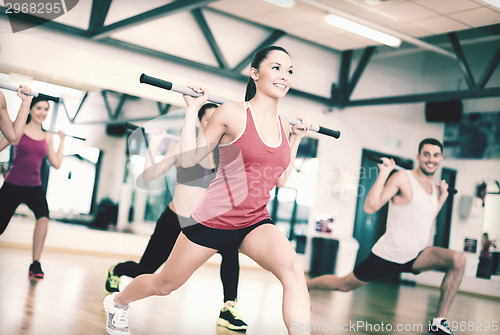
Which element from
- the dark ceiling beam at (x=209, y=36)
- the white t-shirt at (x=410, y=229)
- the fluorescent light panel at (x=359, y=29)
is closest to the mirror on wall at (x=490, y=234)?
the fluorescent light panel at (x=359, y=29)

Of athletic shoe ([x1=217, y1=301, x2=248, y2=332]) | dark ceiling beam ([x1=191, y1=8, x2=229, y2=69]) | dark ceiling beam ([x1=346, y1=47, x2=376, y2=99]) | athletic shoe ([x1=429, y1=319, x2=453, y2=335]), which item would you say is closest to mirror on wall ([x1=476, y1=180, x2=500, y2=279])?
dark ceiling beam ([x1=346, y1=47, x2=376, y2=99])

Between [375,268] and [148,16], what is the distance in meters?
3.90

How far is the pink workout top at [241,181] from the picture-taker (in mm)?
2047

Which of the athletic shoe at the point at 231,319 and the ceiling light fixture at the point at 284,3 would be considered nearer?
the athletic shoe at the point at 231,319

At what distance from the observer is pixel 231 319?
3.09 meters

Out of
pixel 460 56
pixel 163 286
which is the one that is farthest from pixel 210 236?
pixel 460 56

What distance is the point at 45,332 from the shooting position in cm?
239

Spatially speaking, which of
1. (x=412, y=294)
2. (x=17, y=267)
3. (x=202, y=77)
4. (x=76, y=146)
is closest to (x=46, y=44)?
(x=76, y=146)

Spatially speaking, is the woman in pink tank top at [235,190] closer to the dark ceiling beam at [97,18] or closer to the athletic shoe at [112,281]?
the athletic shoe at [112,281]

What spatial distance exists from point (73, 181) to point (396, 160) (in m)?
4.18

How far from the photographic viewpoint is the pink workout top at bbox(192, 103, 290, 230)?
6.72 ft

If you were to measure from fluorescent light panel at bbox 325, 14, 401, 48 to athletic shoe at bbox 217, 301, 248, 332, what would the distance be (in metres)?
4.27

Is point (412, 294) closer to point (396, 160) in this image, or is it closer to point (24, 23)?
point (396, 160)

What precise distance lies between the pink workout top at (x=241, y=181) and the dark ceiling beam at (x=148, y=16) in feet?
12.2
